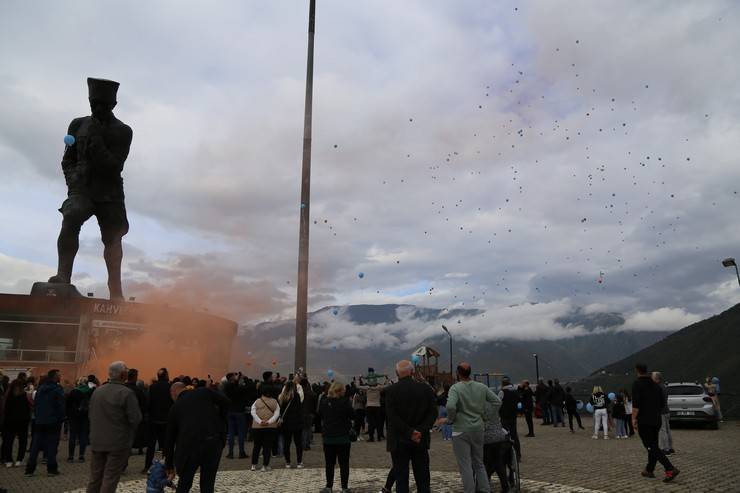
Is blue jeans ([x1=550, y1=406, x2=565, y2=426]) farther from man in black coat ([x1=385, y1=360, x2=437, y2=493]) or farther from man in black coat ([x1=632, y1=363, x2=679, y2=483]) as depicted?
man in black coat ([x1=385, y1=360, x2=437, y2=493])

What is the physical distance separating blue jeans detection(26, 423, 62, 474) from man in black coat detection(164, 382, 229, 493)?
5.49 m

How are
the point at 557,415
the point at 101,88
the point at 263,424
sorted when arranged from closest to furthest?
the point at 263,424 → the point at 557,415 → the point at 101,88

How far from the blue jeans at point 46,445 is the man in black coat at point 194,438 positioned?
5492 millimetres

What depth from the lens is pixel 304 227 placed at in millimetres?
Answer: 21531

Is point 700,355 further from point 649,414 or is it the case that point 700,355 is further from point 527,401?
point 649,414

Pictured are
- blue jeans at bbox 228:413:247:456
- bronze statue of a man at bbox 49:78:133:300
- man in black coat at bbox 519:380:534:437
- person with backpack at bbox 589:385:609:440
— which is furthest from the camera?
bronze statue of a man at bbox 49:78:133:300

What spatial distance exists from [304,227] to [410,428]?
15661 millimetres

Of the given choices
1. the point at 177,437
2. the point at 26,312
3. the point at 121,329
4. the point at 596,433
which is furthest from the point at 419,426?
the point at 26,312

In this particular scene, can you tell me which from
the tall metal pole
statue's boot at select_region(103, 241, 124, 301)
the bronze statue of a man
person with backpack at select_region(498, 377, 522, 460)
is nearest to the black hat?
the bronze statue of a man

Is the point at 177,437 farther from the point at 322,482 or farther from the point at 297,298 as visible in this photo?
the point at 297,298

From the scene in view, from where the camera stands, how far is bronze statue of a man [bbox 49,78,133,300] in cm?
2586

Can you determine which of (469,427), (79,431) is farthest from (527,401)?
(79,431)

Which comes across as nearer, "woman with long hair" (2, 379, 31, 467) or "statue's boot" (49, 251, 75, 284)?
"woman with long hair" (2, 379, 31, 467)

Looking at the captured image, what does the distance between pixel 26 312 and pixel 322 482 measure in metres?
28.5
